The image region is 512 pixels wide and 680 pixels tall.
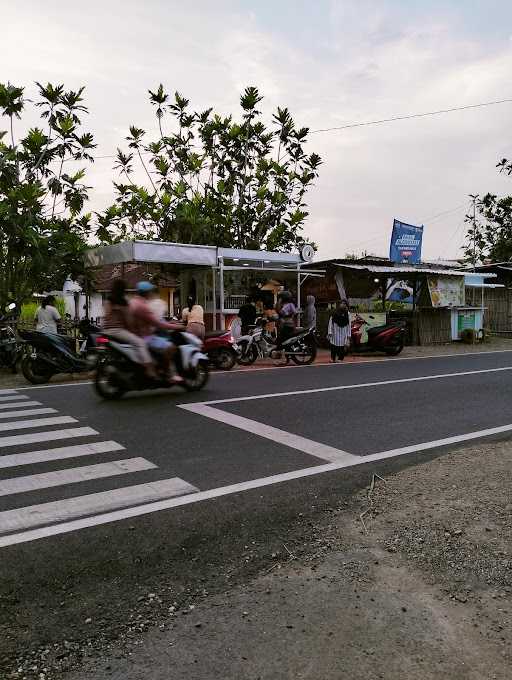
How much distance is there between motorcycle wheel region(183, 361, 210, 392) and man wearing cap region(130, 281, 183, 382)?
54 cm

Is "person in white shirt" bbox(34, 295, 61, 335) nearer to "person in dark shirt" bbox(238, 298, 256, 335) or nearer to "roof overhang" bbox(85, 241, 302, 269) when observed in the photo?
"roof overhang" bbox(85, 241, 302, 269)

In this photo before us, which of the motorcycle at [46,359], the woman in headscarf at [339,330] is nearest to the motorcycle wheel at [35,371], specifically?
the motorcycle at [46,359]

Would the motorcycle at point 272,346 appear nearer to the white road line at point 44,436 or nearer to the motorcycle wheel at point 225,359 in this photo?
the motorcycle wheel at point 225,359

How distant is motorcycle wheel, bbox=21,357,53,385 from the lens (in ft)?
36.2

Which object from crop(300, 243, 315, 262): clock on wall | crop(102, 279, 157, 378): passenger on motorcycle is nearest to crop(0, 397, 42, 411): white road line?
crop(102, 279, 157, 378): passenger on motorcycle

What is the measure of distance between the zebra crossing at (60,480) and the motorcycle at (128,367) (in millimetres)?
1676

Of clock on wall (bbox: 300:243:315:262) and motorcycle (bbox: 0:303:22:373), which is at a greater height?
clock on wall (bbox: 300:243:315:262)

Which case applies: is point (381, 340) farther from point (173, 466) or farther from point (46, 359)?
point (173, 466)

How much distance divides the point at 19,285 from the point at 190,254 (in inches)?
170

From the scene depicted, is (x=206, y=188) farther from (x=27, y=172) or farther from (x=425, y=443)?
(x=425, y=443)

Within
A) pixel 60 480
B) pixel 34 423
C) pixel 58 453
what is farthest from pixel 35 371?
pixel 60 480

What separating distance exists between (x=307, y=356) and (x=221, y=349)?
253 cm

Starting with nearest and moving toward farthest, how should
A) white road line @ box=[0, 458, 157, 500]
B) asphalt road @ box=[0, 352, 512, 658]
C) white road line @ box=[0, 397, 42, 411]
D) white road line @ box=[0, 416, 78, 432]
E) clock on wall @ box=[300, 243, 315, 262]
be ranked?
asphalt road @ box=[0, 352, 512, 658] < white road line @ box=[0, 458, 157, 500] < white road line @ box=[0, 416, 78, 432] < white road line @ box=[0, 397, 42, 411] < clock on wall @ box=[300, 243, 315, 262]

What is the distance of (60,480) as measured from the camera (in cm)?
486
